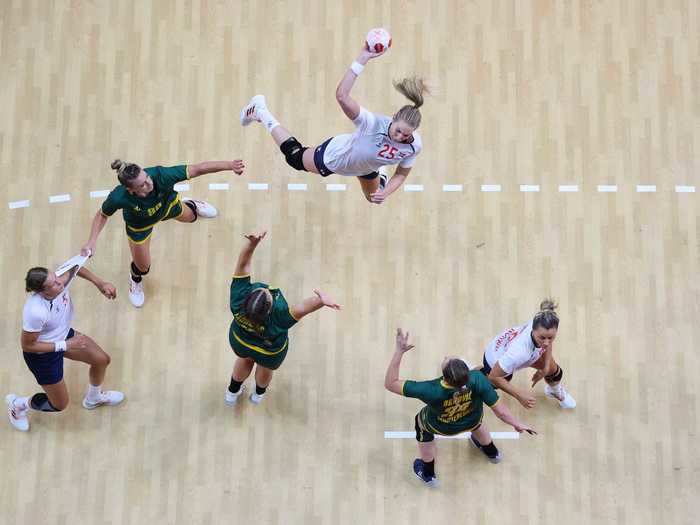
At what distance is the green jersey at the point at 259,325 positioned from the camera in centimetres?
679

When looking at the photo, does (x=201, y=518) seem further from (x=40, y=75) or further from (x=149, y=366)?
(x=40, y=75)

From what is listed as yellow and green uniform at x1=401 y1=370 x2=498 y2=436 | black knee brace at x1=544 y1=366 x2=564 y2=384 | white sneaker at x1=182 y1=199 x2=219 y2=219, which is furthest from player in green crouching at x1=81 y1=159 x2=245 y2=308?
black knee brace at x1=544 y1=366 x2=564 y2=384

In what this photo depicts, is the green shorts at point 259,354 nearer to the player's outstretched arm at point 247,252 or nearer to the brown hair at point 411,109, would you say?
the player's outstretched arm at point 247,252

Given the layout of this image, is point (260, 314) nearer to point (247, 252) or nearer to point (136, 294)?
point (247, 252)

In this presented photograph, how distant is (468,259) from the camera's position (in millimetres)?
8641

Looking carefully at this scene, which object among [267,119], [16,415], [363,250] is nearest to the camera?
[16,415]

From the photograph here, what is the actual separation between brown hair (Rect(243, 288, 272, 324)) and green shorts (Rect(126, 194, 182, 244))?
63.8 inches

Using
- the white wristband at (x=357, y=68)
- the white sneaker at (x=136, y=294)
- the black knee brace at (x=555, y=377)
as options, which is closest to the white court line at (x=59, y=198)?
the white sneaker at (x=136, y=294)

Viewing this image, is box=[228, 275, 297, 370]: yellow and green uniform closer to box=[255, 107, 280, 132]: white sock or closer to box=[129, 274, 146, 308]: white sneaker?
box=[129, 274, 146, 308]: white sneaker

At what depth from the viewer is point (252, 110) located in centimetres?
832

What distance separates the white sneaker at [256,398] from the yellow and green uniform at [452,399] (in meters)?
1.83

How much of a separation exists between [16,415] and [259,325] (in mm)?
2851

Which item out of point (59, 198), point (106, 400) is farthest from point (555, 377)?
point (59, 198)

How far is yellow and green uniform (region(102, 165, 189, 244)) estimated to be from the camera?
7324 mm
